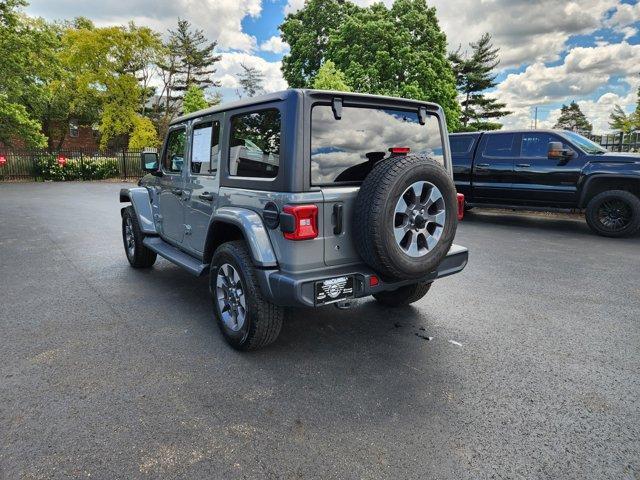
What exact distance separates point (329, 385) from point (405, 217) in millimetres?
1247

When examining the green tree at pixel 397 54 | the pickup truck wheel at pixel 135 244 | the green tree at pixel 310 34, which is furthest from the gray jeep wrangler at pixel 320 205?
the green tree at pixel 310 34

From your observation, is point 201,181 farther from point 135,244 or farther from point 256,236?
point 135,244

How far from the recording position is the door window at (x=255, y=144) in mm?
2953

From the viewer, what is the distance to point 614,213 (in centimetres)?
769

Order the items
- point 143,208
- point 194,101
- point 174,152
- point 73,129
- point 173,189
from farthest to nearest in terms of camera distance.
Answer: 1. point 73,129
2. point 194,101
3. point 143,208
4. point 174,152
5. point 173,189

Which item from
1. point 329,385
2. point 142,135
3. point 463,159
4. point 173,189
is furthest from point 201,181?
point 142,135

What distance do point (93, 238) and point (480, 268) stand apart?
21.8 ft

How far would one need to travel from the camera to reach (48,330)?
3654mm

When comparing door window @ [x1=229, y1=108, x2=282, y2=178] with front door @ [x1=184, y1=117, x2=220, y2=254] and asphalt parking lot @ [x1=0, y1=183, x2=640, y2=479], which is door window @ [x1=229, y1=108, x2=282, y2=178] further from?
asphalt parking lot @ [x1=0, y1=183, x2=640, y2=479]

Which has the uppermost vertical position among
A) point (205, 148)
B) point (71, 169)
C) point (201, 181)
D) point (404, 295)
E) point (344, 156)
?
point (71, 169)

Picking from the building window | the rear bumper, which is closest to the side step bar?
the rear bumper

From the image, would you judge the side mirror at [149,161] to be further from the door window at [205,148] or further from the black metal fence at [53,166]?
the black metal fence at [53,166]

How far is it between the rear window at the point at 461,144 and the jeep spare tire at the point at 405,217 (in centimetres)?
694

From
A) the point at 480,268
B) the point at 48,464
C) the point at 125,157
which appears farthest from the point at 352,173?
the point at 125,157
